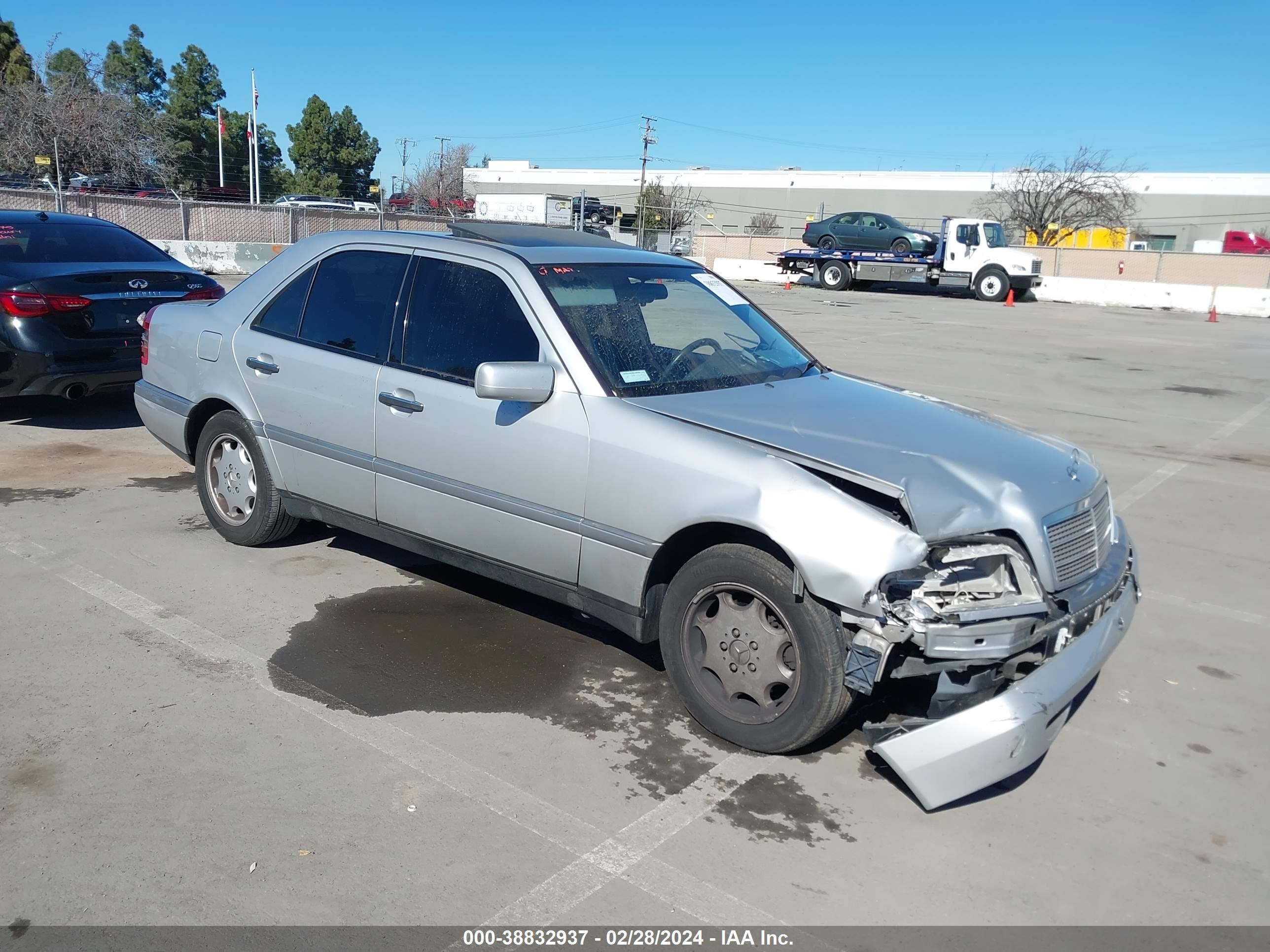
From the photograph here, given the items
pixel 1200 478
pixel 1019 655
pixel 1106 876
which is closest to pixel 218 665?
pixel 1019 655

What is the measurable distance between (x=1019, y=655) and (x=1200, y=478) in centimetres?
612

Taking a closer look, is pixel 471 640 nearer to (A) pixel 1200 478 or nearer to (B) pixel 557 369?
(B) pixel 557 369

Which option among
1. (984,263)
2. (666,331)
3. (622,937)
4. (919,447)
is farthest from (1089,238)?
(622,937)

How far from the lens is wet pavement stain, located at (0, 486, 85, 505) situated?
6.39 m

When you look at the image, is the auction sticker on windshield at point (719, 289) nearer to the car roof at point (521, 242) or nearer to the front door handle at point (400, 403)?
the car roof at point (521, 242)

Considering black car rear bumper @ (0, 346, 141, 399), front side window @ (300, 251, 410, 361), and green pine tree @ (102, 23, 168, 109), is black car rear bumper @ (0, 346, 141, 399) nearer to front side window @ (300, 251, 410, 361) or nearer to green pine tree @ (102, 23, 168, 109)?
front side window @ (300, 251, 410, 361)

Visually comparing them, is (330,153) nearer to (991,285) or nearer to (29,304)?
(991,285)

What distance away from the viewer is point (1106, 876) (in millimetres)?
3109

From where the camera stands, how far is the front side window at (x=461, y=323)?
432 cm

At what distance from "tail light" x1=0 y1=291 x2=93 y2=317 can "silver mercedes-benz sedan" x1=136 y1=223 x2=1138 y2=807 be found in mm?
2614

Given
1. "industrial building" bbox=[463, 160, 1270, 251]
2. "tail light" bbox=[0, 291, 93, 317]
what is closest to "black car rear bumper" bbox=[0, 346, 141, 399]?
"tail light" bbox=[0, 291, 93, 317]

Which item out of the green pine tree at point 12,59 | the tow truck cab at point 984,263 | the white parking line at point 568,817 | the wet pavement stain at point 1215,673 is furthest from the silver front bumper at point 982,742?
the green pine tree at point 12,59

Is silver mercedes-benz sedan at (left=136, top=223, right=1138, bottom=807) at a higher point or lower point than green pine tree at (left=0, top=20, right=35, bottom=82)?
lower

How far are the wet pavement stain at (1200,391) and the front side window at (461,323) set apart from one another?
38.3 ft
